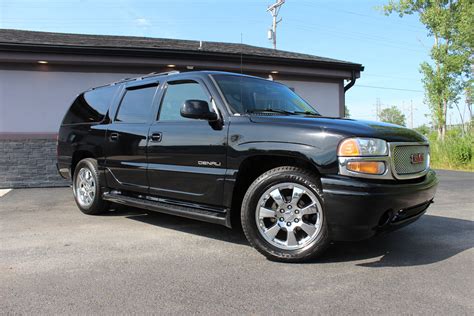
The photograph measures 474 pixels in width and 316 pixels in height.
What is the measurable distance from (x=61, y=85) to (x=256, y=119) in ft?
24.1

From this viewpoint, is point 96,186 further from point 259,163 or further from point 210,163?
point 259,163

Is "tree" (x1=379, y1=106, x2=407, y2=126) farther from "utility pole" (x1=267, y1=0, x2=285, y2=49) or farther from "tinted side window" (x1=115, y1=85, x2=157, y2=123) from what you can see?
"tinted side window" (x1=115, y1=85, x2=157, y2=123)

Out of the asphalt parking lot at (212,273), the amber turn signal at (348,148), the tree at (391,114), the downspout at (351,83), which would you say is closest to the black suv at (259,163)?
the amber turn signal at (348,148)

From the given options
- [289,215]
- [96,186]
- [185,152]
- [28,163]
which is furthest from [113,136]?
[28,163]

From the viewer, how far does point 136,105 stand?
202 inches

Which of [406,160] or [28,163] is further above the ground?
[406,160]

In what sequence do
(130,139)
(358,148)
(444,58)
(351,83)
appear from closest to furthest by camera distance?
(358,148) → (130,139) → (351,83) → (444,58)

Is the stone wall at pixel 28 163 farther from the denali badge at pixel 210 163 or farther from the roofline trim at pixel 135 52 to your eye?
the denali badge at pixel 210 163

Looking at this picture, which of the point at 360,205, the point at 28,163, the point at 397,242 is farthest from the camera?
the point at 28,163

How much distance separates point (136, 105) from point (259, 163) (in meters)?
2.11

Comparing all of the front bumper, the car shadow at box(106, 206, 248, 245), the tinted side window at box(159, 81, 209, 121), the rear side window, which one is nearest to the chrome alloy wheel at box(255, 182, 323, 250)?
the front bumper

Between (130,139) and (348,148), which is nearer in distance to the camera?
(348,148)

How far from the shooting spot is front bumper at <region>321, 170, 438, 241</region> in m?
3.18

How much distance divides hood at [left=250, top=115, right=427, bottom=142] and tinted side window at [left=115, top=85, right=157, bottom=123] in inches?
65.5
